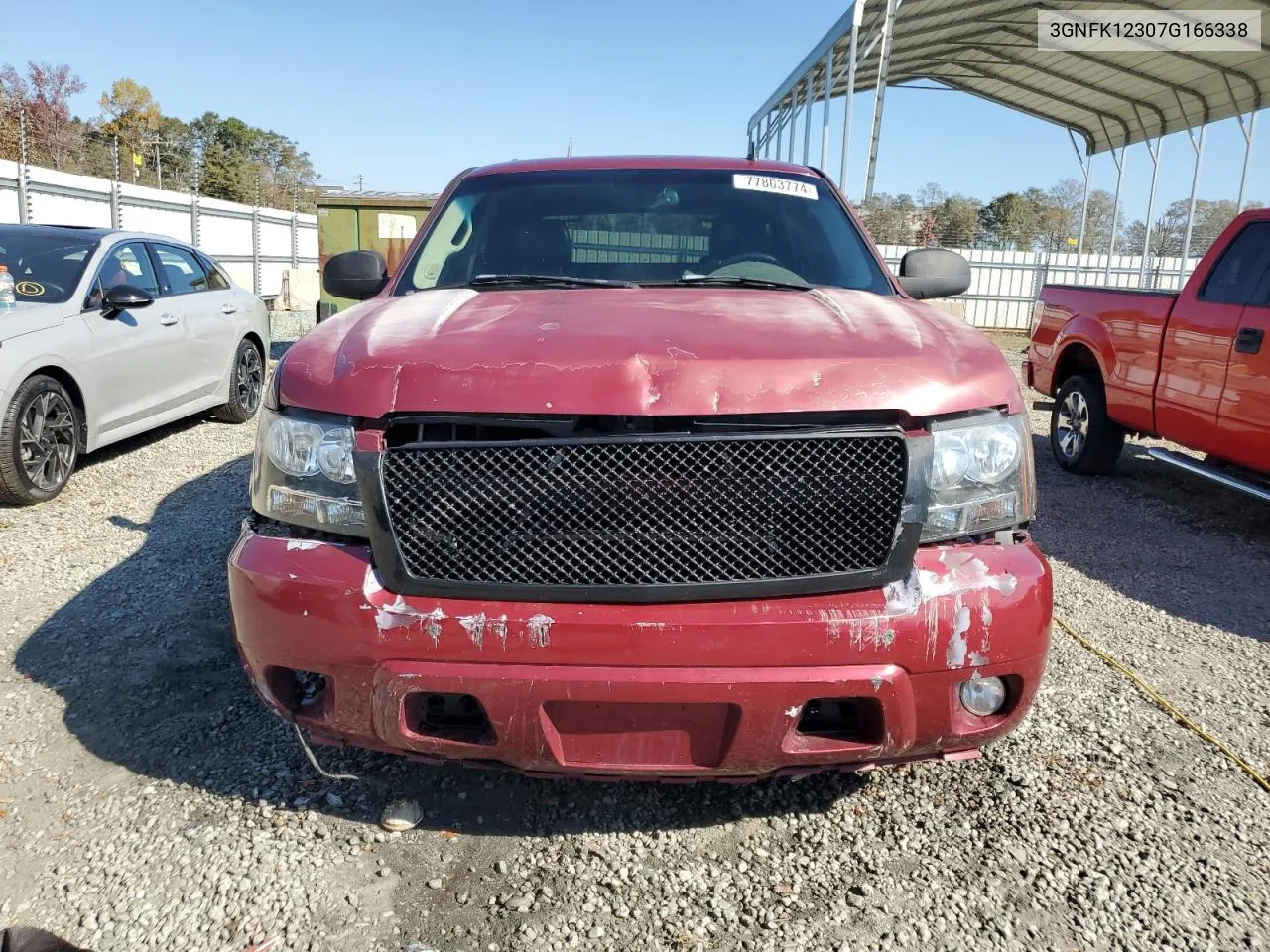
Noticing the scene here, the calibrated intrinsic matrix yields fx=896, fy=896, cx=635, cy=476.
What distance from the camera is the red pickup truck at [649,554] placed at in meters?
1.94

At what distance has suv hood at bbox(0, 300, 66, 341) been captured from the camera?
527 cm

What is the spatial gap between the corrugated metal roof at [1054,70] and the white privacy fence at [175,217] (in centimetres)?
1222

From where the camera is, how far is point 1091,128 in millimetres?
21719

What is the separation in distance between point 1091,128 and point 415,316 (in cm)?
2391

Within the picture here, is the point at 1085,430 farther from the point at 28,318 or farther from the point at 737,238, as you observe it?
the point at 28,318

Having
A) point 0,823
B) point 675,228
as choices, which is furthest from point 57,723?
point 675,228

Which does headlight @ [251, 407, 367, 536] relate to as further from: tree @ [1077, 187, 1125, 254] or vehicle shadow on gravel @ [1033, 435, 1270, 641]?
tree @ [1077, 187, 1125, 254]

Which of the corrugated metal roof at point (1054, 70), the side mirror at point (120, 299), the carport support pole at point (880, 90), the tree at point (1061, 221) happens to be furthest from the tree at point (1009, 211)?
the side mirror at point (120, 299)

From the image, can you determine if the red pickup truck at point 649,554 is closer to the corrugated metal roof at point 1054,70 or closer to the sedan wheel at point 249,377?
the sedan wheel at point 249,377

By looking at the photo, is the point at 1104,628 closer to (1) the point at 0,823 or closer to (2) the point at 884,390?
(2) the point at 884,390

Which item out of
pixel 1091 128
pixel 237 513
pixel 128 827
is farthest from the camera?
pixel 1091 128

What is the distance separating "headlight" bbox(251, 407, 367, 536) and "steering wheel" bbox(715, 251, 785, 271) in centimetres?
172

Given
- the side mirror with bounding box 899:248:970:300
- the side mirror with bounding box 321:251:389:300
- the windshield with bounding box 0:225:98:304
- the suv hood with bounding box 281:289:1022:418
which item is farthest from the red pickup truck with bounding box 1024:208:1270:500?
the windshield with bounding box 0:225:98:304

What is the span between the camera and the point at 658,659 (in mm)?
1932
